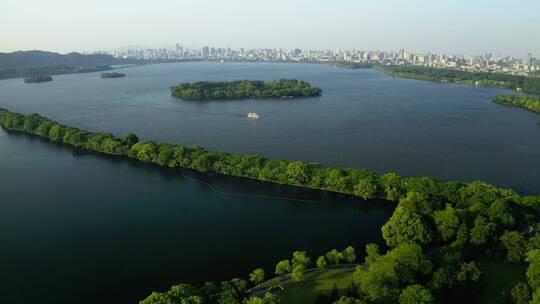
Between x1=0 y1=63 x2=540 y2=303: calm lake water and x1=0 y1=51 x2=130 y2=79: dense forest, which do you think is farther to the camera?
x1=0 y1=51 x2=130 y2=79: dense forest

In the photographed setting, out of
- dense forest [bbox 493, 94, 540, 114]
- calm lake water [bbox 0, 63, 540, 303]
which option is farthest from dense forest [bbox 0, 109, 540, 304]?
dense forest [bbox 493, 94, 540, 114]

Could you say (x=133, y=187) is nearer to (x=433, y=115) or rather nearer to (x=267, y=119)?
(x=267, y=119)

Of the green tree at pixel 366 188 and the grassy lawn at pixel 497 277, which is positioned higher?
the green tree at pixel 366 188

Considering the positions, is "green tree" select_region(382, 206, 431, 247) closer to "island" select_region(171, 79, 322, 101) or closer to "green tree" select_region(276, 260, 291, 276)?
"green tree" select_region(276, 260, 291, 276)

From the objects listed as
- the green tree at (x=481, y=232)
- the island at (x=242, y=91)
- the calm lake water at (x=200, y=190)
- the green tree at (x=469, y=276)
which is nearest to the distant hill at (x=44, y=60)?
the island at (x=242, y=91)

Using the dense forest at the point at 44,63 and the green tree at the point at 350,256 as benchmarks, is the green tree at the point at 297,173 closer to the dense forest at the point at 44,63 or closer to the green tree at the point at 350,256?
the green tree at the point at 350,256

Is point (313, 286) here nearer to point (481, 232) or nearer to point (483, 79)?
point (481, 232)
